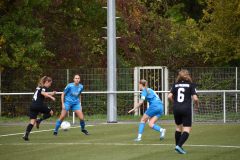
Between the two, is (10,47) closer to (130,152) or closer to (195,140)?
(195,140)

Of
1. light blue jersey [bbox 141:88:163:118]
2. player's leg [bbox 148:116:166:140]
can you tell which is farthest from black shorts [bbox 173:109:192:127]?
light blue jersey [bbox 141:88:163:118]

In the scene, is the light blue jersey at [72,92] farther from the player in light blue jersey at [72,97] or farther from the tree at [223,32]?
the tree at [223,32]

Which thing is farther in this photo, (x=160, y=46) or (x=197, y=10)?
(x=197, y=10)

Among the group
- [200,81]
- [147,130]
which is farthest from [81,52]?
[147,130]

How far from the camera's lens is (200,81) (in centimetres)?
3659

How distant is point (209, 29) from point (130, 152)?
72.8 ft

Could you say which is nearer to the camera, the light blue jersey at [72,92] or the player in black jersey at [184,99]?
the player in black jersey at [184,99]

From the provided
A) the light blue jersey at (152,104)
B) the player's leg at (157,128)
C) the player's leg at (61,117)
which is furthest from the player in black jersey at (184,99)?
the player's leg at (61,117)

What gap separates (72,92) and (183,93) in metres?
7.53

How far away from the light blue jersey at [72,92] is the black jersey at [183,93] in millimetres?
7372

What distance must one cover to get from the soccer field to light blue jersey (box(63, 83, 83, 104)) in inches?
41.4

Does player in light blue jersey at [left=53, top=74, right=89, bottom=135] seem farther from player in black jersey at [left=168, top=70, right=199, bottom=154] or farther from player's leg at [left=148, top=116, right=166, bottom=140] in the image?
player in black jersey at [left=168, top=70, right=199, bottom=154]

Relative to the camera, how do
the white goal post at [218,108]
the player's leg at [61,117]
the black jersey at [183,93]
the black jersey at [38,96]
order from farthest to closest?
the white goal post at [218,108], the player's leg at [61,117], the black jersey at [38,96], the black jersey at [183,93]

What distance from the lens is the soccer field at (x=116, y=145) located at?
19.0 meters
